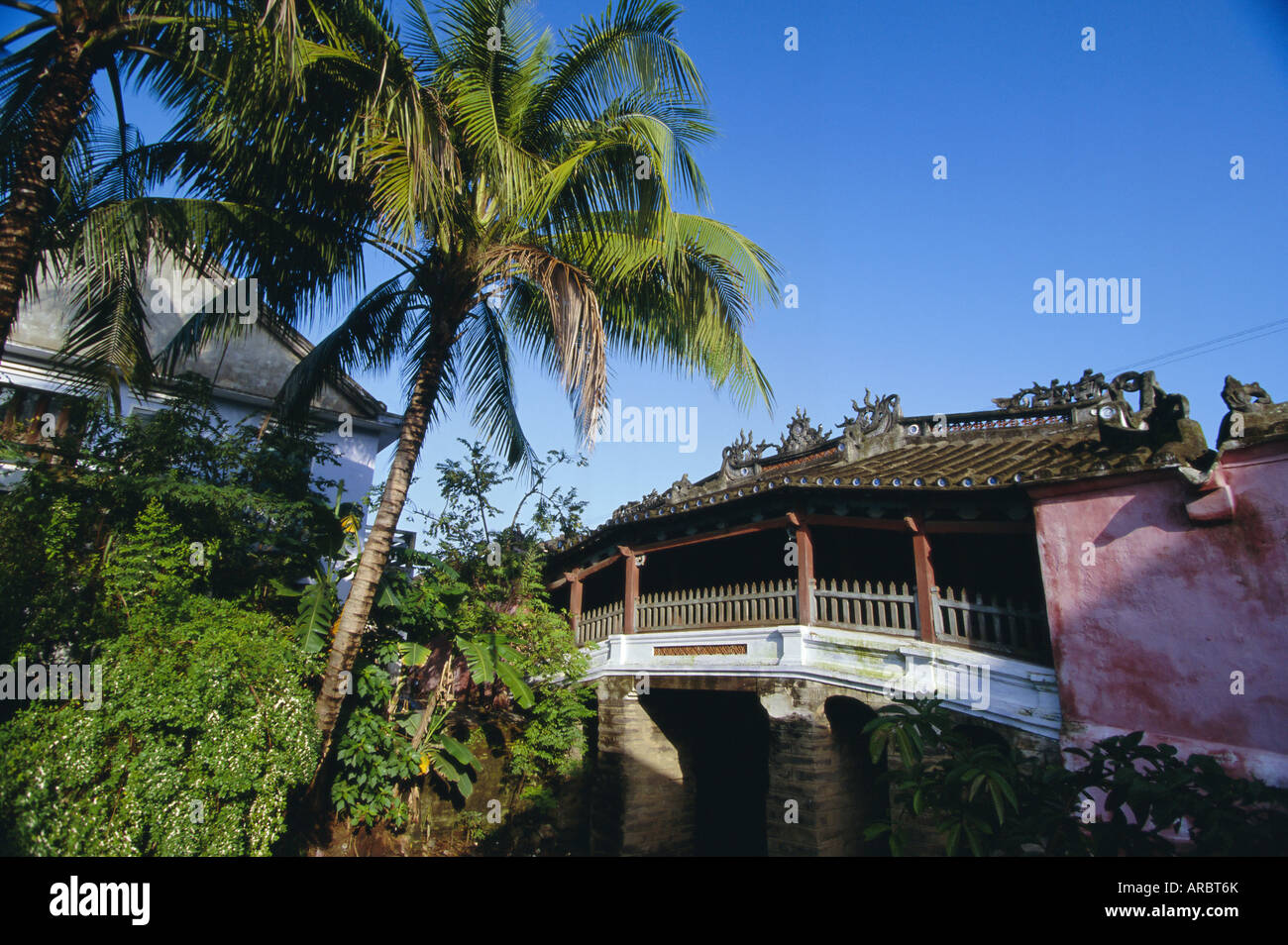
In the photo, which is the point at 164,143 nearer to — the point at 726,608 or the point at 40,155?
the point at 40,155

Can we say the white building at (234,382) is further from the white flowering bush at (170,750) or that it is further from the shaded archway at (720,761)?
the shaded archway at (720,761)

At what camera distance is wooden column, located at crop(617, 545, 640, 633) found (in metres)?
11.7

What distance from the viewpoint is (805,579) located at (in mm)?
9008

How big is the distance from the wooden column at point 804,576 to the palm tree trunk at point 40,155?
831 centimetres

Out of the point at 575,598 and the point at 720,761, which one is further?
the point at 575,598

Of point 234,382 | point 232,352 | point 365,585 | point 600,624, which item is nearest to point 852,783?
point 600,624

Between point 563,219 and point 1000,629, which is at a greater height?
point 563,219

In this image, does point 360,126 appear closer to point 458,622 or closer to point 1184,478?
point 458,622

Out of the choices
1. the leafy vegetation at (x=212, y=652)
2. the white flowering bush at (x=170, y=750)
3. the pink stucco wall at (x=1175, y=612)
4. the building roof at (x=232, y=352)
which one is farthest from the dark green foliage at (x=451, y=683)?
the pink stucco wall at (x=1175, y=612)

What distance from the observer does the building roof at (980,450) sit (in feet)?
21.5

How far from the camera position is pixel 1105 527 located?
674 centimetres

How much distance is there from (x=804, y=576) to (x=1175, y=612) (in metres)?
3.88

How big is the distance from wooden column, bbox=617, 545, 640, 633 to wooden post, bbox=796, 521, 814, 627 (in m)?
3.45

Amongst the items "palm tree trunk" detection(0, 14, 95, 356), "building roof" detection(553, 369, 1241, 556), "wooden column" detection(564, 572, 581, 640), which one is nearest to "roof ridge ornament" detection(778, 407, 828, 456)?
"building roof" detection(553, 369, 1241, 556)
